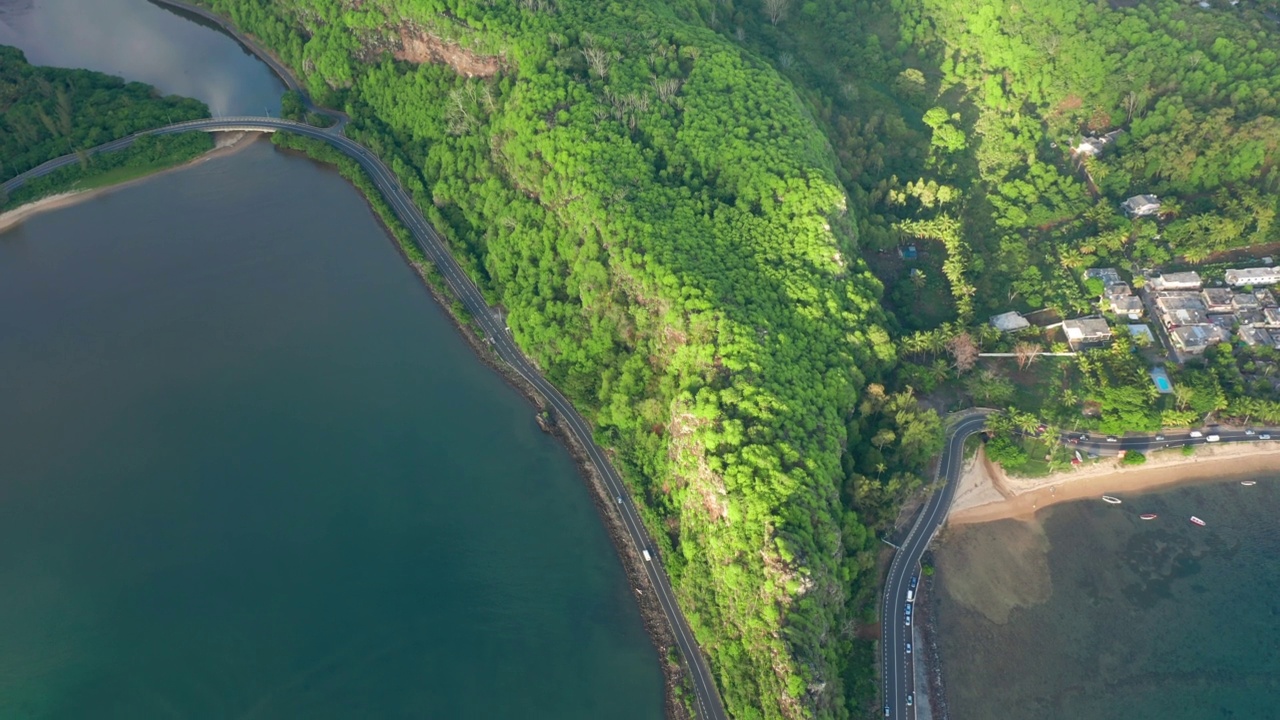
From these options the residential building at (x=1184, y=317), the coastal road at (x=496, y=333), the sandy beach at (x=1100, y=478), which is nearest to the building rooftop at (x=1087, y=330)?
the residential building at (x=1184, y=317)

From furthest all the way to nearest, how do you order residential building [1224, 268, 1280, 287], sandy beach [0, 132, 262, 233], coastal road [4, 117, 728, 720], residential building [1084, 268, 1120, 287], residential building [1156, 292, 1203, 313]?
1. sandy beach [0, 132, 262, 233]
2. residential building [1084, 268, 1120, 287]
3. residential building [1224, 268, 1280, 287]
4. residential building [1156, 292, 1203, 313]
5. coastal road [4, 117, 728, 720]

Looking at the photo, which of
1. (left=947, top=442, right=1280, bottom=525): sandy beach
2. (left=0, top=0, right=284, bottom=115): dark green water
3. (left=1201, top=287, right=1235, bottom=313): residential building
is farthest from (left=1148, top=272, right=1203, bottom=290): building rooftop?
(left=0, top=0, right=284, bottom=115): dark green water

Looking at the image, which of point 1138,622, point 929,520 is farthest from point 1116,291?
point 1138,622

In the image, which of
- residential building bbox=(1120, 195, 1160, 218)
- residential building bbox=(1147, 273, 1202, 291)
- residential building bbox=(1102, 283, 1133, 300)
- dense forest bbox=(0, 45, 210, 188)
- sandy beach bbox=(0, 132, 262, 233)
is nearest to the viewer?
residential building bbox=(1102, 283, 1133, 300)

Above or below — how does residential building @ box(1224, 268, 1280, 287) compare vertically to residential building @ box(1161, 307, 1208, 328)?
above

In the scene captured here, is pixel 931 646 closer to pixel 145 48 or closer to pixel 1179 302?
pixel 1179 302

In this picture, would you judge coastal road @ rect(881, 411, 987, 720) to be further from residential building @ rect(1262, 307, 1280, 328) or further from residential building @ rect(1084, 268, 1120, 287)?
residential building @ rect(1262, 307, 1280, 328)
